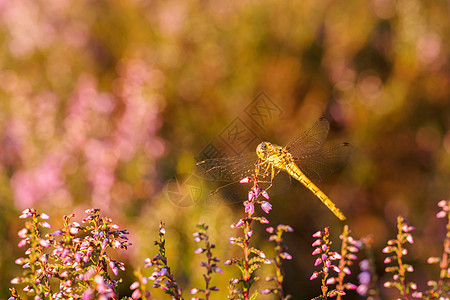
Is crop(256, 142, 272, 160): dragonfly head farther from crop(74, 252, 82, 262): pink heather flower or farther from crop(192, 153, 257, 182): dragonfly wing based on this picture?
crop(74, 252, 82, 262): pink heather flower

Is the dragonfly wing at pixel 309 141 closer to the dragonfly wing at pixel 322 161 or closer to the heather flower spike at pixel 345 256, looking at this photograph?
the dragonfly wing at pixel 322 161

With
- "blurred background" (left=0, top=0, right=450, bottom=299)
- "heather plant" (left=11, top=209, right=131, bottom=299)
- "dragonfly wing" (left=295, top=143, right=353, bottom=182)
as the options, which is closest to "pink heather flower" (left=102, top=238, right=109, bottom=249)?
"heather plant" (left=11, top=209, right=131, bottom=299)

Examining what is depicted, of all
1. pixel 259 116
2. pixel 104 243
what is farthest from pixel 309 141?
pixel 104 243

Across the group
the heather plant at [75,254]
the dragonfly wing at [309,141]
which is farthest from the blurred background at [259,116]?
the heather plant at [75,254]

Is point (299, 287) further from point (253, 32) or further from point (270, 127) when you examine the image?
point (253, 32)

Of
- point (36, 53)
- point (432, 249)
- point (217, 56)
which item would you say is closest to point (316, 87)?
point (217, 56)

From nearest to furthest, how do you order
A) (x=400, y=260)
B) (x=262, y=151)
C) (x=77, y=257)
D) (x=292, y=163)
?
1. (x=77, y=257)
2. (x=400, y=260)
3. (x=262, y=151)
4. (x=292, y=163)

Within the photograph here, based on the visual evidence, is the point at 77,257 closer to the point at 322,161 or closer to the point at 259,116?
the point at 322,161
